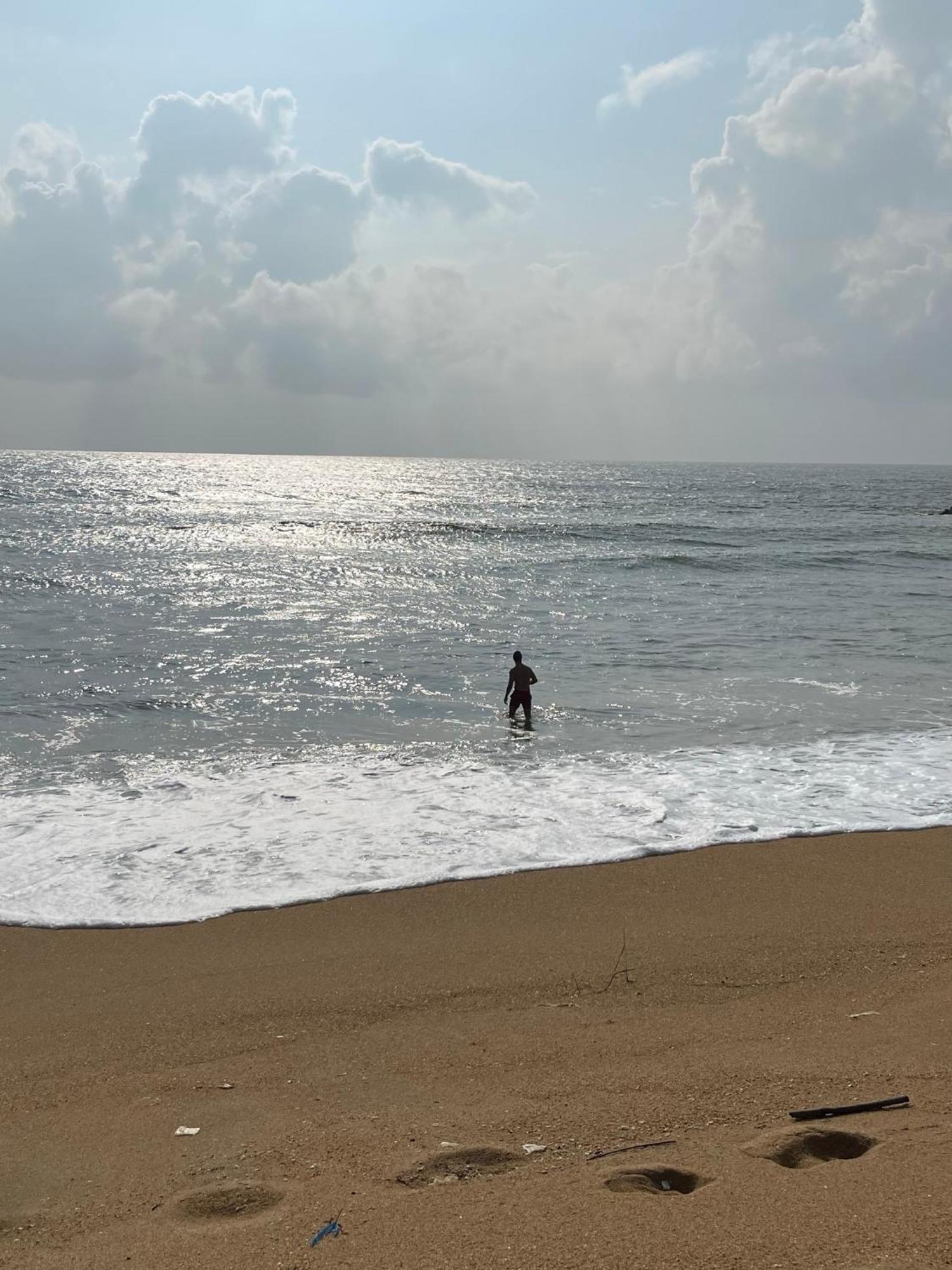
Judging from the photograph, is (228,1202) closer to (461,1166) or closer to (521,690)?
(461,1166)

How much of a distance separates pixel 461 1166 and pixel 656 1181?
79 cm

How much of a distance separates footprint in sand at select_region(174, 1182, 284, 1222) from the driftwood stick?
223 centimetres

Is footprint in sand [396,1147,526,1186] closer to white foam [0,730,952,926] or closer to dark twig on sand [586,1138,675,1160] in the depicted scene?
dark twig on sand [586,1138,675,1160]

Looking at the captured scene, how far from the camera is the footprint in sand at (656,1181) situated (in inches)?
142

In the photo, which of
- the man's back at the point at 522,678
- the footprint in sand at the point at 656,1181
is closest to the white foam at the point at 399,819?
the man's back at the point at 522,678

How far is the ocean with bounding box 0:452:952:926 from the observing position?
823 cm

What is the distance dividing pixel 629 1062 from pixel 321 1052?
1.60 meters

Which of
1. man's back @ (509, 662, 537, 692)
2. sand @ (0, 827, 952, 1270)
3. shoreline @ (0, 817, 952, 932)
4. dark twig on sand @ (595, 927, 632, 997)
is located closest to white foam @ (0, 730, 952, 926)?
shoreline @ (0, 817, 952, 932)

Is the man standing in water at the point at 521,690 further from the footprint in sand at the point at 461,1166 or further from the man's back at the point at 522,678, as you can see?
the footprint in sand at the point at 461,1166

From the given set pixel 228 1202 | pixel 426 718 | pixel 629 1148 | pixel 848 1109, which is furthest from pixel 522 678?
pixel 228 1202

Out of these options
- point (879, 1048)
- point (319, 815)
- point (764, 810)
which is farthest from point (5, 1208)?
point (764, 810)

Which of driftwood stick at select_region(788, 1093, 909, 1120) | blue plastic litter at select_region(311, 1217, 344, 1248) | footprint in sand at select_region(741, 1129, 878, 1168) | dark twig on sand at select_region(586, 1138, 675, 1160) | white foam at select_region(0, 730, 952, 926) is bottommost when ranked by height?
white foam at select_region(0, 730, 952, 926)

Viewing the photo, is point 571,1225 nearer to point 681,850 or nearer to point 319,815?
point 681,850

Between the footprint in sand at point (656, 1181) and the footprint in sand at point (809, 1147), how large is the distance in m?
0.32
